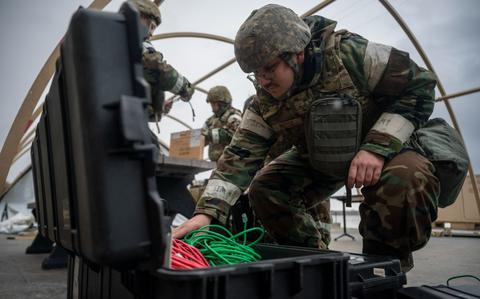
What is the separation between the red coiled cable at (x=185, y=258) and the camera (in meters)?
0.78

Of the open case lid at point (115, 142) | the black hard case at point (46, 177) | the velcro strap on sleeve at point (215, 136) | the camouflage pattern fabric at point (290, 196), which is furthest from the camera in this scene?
the velcro strap on sleeve at point (215, 136)

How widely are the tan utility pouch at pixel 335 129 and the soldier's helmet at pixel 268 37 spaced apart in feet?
0.78

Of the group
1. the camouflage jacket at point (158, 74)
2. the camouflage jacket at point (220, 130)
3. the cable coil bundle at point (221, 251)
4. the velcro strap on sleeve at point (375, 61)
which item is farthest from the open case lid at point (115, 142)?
the camouflage jacket at point (220, 130)

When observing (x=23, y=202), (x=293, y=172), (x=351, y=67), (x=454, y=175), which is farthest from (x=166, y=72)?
(x=23, y=202)

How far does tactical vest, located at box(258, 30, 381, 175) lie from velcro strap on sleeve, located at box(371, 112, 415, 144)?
146 millimetres

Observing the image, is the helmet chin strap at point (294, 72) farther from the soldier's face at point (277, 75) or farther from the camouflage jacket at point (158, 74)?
the camouflage jacket at point (158, 74)

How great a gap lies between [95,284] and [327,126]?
93cm

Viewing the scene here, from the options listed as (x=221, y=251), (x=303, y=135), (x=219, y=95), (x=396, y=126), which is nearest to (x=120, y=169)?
(x=221, y=251)

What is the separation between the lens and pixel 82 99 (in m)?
0.54

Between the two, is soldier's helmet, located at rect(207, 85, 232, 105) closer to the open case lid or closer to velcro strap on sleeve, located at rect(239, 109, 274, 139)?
velcro strap on sleeve, located at rect(239, 109, 274, 139)

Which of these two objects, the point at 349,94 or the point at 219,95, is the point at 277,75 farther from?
the point at 219,95

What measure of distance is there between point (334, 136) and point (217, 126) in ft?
11.5

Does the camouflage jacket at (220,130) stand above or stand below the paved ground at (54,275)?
above

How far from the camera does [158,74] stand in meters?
2.31
